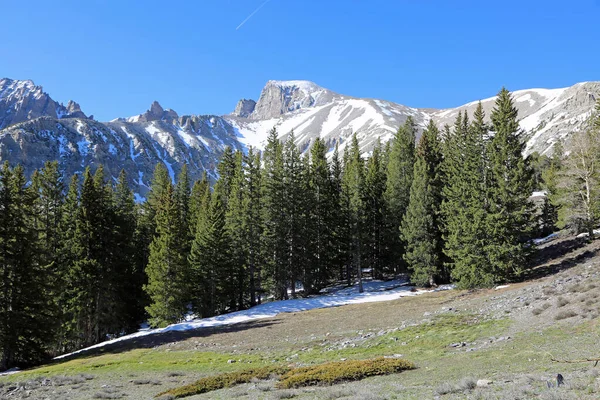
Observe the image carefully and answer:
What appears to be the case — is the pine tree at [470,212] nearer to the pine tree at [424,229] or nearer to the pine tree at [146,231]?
the pine tree at [424,229]

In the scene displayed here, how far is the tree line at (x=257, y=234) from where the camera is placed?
95.9 ft

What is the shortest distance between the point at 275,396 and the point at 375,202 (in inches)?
1687

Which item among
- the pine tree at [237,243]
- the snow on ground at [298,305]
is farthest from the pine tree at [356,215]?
the pine tree at [237,243]

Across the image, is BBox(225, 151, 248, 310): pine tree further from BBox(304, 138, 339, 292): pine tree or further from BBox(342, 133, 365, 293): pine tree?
BBox(342, 133, 365, 293): pine tree

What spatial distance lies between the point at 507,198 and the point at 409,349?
21006mm

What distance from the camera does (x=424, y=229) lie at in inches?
1582

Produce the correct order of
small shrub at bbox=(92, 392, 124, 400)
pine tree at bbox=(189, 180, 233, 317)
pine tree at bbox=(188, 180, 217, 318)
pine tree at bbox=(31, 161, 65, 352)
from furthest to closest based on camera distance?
pine tree at bbox=(188, 180, 217, 318) → pine tree at bbox=(189, 180, 233, 317) → pine tree at bbox=(31, 161, 65, 352) → small shrub at bbox=(92, 392, 124, 400)

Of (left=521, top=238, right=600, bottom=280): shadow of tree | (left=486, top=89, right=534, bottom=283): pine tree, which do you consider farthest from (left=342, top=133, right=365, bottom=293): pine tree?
(left=521, top=238, right=600, bottom=280): shadow of tree

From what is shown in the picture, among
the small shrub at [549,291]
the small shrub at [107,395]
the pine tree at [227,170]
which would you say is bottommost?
the small shrub at [107,395]

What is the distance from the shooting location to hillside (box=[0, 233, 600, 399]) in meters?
9.44

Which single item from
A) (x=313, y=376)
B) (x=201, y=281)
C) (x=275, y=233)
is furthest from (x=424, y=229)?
(x=313, y=376)

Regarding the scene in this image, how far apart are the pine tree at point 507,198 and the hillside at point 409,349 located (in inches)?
85.4

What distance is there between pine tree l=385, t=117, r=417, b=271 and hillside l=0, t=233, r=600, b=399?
14.1 m

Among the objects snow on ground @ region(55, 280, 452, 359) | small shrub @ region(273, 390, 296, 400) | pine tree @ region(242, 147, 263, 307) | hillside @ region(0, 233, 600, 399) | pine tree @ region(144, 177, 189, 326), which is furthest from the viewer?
pine tree @ region(242, 147, 263, 307)
